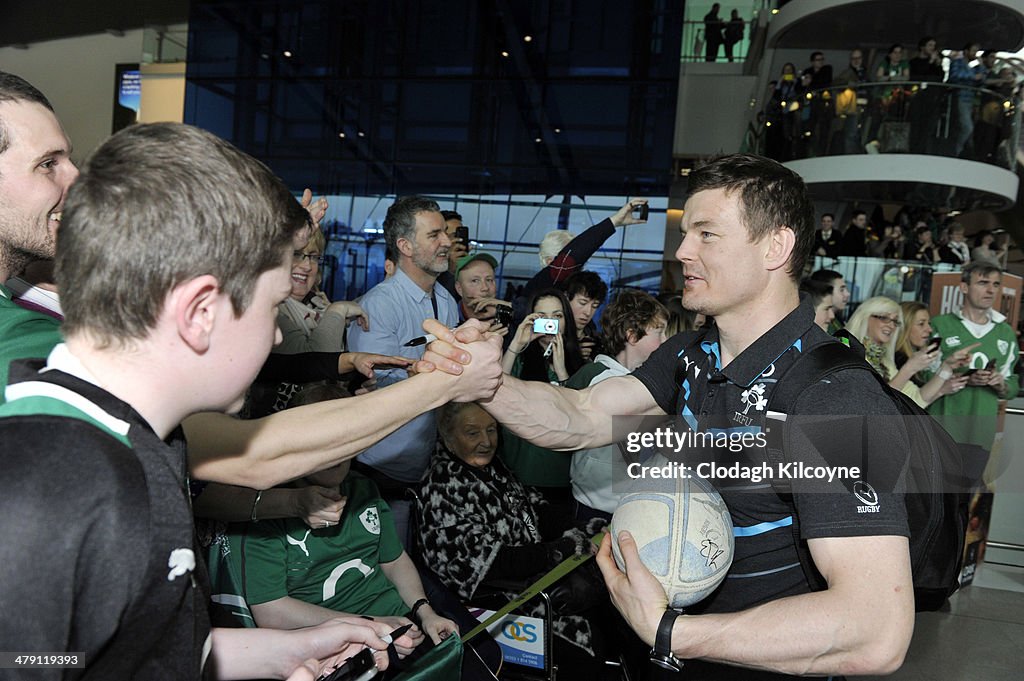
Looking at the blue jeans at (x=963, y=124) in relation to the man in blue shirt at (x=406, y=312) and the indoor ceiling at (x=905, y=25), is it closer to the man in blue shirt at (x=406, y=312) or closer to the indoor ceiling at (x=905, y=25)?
the indoor ceiling at (x=905, y=25)

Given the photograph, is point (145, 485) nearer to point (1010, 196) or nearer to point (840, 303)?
point (840, 303)

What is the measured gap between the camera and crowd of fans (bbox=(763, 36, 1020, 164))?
13.1 m

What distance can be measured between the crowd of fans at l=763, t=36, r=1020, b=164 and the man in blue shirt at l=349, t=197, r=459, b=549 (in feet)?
36.6

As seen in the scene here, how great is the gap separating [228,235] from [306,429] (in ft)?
2.70

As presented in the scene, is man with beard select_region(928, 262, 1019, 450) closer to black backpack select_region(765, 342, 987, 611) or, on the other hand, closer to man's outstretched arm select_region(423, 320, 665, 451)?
man's outstretched arm select_region(423, 320, 665, 451)

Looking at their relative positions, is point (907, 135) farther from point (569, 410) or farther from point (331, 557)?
point (331, 557)

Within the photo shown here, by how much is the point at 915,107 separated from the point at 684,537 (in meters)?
13.9

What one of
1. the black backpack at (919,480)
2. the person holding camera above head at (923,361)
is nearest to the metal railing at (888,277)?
the person holding camera above head at (923,361)

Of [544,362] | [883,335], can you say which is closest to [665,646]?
[544,362]

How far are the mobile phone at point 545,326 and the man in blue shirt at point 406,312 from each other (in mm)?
568

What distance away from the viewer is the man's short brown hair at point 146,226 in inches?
40.5

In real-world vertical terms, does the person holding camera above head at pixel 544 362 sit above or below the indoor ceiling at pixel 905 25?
below

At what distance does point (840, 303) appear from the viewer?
6727 millimetres

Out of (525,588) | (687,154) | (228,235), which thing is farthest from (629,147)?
(228,235)
